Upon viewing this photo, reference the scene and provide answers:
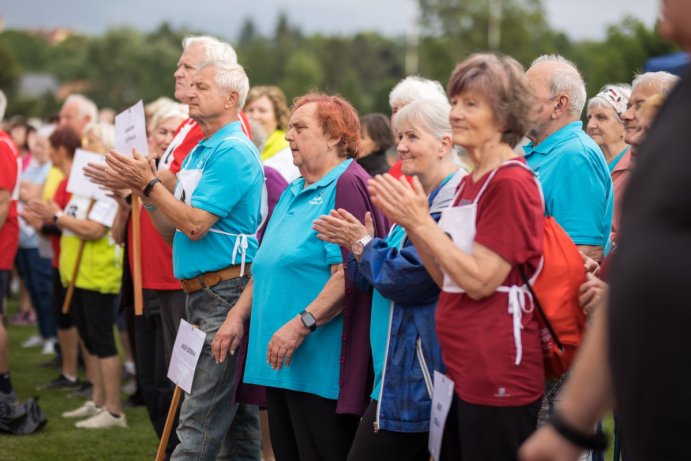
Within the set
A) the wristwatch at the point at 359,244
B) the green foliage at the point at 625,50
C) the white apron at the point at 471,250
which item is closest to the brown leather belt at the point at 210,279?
the wristwatch at the point at 359,244

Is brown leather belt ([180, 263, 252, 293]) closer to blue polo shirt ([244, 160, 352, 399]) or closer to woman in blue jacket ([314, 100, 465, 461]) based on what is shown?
blue polo shirt ([244, 160, 352, 399])

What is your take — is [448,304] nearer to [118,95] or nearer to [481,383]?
[481,383]

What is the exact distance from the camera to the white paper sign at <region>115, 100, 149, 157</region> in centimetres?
484

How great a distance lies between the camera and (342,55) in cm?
11419

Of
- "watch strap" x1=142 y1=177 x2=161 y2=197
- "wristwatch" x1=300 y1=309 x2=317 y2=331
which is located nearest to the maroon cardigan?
"wristwatch" x1=300 y1=309 x2=317 y2=331

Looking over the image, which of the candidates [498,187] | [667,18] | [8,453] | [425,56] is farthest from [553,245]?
[425,56]

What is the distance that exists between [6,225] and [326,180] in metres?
3.90

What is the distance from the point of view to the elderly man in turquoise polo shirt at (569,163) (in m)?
4.07

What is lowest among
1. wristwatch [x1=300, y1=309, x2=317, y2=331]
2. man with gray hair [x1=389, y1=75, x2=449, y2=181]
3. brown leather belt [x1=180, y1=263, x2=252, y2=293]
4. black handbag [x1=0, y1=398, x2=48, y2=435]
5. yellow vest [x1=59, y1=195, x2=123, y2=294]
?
black handbag [x1=0, y1=398, x2=48, y2=435]

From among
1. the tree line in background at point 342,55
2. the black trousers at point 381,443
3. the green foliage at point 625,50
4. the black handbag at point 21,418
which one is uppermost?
the black trousers at point 381,443

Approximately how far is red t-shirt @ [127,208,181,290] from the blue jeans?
1.90ft

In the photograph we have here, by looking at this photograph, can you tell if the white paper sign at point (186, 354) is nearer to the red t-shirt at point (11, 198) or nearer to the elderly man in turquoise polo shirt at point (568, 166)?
the elderly man in turquoise polo shirt at point (568, 166)

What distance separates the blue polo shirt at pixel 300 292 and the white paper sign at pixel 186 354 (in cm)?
38

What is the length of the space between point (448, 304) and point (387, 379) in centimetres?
62
